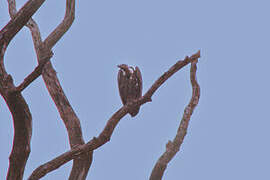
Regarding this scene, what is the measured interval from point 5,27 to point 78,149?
1216mm

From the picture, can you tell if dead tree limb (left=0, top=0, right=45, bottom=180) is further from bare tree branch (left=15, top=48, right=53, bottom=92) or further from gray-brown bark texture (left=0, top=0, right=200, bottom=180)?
bare tree branch (left=15, top=48, right=53, bottom=92)

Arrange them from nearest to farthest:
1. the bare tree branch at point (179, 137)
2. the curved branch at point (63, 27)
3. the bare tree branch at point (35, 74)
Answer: the bare tree branch at point (35, 74) < the bare tree branch at point (179, 137) < the curved branch at point (63, 27)

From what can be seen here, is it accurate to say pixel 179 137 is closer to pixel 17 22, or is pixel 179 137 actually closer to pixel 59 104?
pixel 59 104

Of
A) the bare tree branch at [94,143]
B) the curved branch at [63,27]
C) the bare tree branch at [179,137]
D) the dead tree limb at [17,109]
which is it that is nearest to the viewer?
the dead tree limb at [17,109]

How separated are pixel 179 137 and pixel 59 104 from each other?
59.2 inches

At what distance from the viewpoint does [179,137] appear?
5273mm

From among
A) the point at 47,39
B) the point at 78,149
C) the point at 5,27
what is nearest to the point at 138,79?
the point at 47,39

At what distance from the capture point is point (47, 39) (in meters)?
5.54

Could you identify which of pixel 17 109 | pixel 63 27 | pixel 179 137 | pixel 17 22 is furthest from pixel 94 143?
pixel 63 27

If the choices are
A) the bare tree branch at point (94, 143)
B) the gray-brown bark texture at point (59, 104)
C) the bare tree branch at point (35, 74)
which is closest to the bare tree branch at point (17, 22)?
the gray-brown bark texture at point (59, 104)

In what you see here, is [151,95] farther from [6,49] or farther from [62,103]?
[62,103]

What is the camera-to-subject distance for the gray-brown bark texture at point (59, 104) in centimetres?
348

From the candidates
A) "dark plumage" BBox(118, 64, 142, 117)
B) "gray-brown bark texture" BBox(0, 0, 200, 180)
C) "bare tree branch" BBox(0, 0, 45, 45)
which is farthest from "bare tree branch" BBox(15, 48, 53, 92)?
"dark plumage" BBox(118, 64, 142, 117)

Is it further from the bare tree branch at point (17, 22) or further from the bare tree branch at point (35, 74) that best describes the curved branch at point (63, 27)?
the bare tree branch at point (35, 74)
